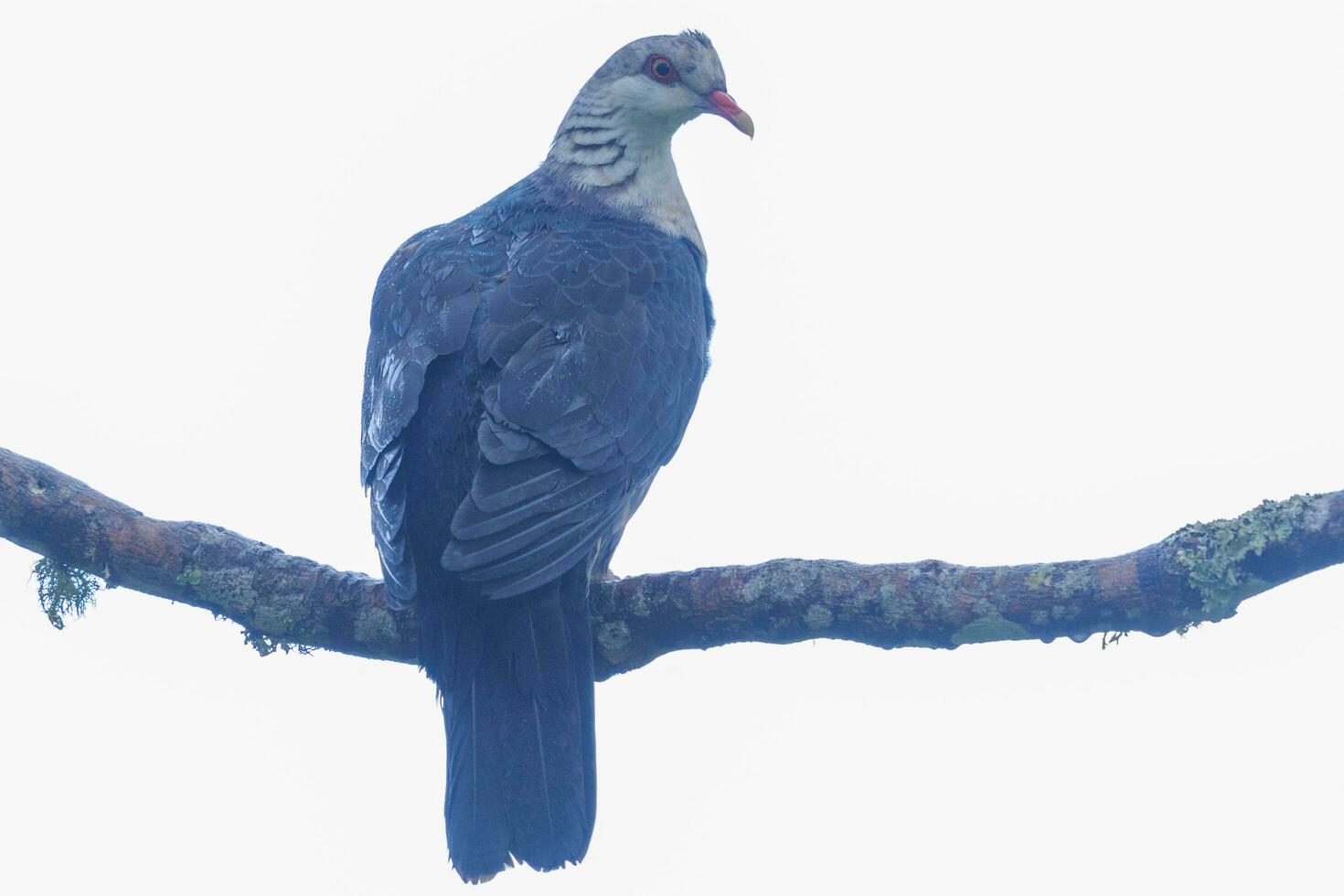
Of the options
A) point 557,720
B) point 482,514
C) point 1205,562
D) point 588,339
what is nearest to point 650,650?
point 557,720

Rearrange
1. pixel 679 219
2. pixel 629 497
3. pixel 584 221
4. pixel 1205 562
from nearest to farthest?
pixel 1205 562, pixel 629 497, pixel 584 221, pixel 679 219

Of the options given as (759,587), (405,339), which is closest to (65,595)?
(405,339)

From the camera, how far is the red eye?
5527 millimetres

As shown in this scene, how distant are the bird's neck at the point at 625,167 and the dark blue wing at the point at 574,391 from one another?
24cm

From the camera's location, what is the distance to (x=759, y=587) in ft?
12.2

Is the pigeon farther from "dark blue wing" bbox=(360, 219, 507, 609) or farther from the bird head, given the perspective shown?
the bird head

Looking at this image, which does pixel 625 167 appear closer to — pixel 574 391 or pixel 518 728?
pixel 574 391

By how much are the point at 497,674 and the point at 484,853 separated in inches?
17.9

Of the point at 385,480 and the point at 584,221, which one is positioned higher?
the point at 584,221

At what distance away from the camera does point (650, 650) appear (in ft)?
13.3

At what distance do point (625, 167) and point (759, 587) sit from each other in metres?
2.28

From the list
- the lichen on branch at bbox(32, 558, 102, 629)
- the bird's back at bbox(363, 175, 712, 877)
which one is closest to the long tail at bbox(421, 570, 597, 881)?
the bird's back at bbox(363, 175, 712, 877)

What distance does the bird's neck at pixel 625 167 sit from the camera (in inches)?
214

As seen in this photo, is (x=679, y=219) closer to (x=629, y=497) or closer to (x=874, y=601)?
(x=629, y=497)
